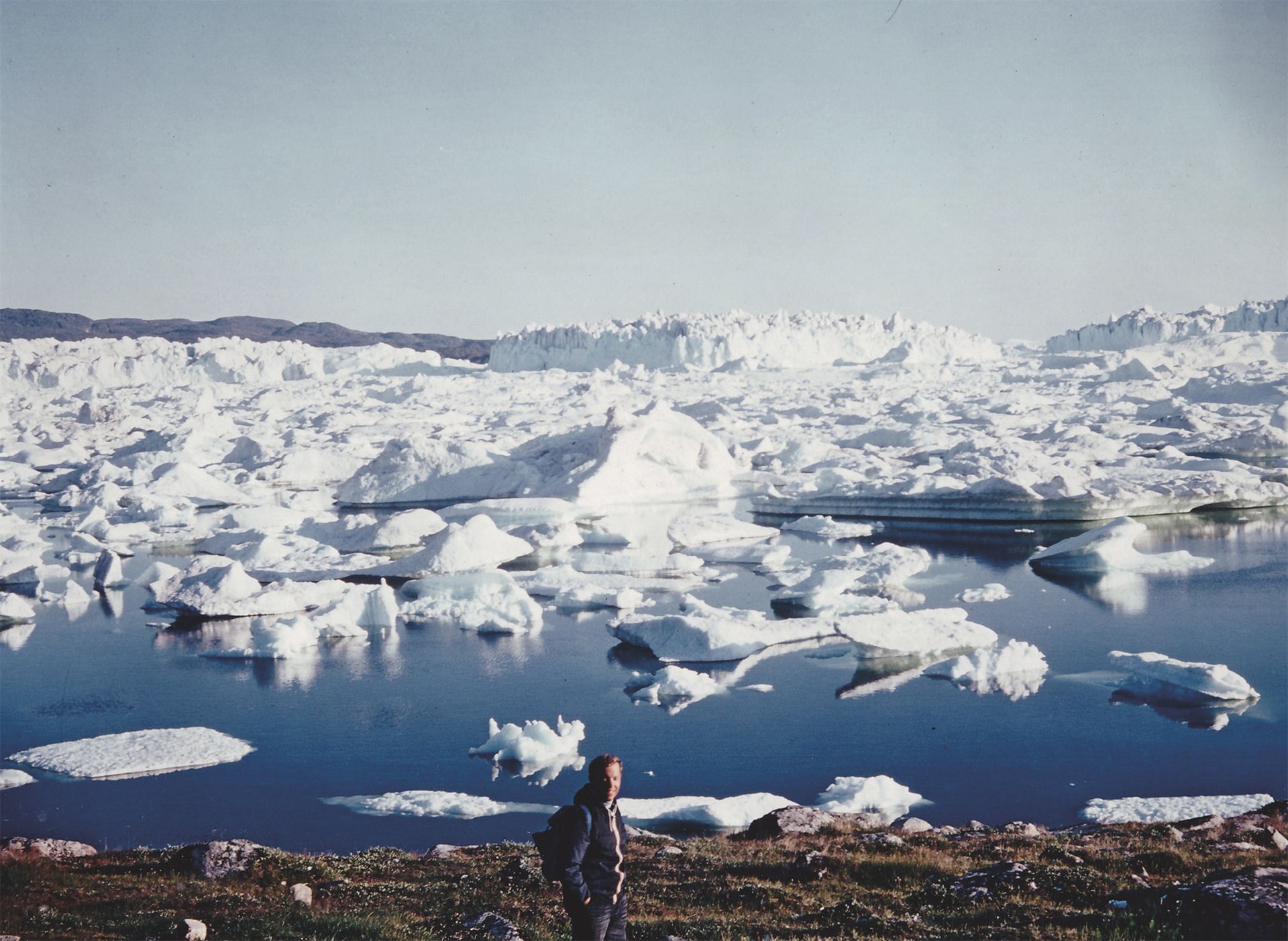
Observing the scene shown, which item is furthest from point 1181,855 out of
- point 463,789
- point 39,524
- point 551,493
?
point 39,524

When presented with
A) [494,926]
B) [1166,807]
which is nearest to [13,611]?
[494,926]

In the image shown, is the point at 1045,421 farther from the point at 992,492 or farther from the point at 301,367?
the point at 301,367

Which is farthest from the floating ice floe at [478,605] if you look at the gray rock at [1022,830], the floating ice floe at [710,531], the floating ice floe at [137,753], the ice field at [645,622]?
the gray rock at [1022,830]

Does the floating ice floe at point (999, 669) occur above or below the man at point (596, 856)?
below

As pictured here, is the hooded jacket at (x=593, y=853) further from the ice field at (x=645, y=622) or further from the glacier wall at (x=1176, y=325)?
the glacier wall at (x=1176, y=325)

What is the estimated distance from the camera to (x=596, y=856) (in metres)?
3.64

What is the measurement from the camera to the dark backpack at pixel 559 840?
3604mm

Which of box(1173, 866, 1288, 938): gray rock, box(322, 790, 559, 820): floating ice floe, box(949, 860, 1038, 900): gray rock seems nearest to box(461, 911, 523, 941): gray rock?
box(949, 860, 1038, 900): gray rock

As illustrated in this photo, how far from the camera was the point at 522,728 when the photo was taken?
39.8 feet

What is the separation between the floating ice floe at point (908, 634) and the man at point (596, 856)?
1096 centimetres

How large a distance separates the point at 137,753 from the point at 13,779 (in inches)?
45.4

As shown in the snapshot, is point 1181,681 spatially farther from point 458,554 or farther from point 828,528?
point 828,528

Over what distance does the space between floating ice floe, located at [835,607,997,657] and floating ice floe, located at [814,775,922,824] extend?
4183 millimetres

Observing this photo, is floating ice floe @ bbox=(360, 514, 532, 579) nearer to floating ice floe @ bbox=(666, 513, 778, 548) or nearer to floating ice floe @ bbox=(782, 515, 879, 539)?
floating ice floe @ bbox=(666, 513, 778, 548)
